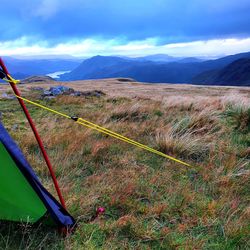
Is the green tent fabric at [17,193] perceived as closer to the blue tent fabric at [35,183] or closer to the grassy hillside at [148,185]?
the blue tent fabric at [35,183]

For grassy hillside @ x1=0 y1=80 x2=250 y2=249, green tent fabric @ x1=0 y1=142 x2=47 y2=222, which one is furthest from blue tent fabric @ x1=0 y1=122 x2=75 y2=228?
grassy hillside @ x1=0 y1=80 x2=250 y2=249

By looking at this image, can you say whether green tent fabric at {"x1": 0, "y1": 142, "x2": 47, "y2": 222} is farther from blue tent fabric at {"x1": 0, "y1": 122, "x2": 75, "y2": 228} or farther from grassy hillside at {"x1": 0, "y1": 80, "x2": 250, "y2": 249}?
grassy hillside at {"x1": 0, "y1": 80, "x2": 250, "y2": 249}

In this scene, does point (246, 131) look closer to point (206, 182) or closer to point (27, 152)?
point (206, 182)

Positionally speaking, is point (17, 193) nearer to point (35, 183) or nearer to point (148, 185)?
point (35, 183)

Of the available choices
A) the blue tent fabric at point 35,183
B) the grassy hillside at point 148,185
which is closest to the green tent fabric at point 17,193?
the blue tent fabric at point 35,183

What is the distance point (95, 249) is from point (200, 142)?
375 cm

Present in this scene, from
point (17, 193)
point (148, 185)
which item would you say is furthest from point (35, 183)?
point (148, 185)

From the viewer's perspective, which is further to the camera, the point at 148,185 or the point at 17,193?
the point at 148,185

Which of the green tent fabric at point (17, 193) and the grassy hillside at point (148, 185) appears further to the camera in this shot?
the grassy hillside at point (148, 185)

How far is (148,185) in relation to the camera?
4.57 meters

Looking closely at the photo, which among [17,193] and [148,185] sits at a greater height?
[17,193]

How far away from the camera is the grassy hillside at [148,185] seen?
3.30m

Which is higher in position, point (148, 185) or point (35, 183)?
point (35, 183)

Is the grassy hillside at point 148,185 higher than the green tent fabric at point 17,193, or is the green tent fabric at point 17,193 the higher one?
the green tent fabric at point 17,193
